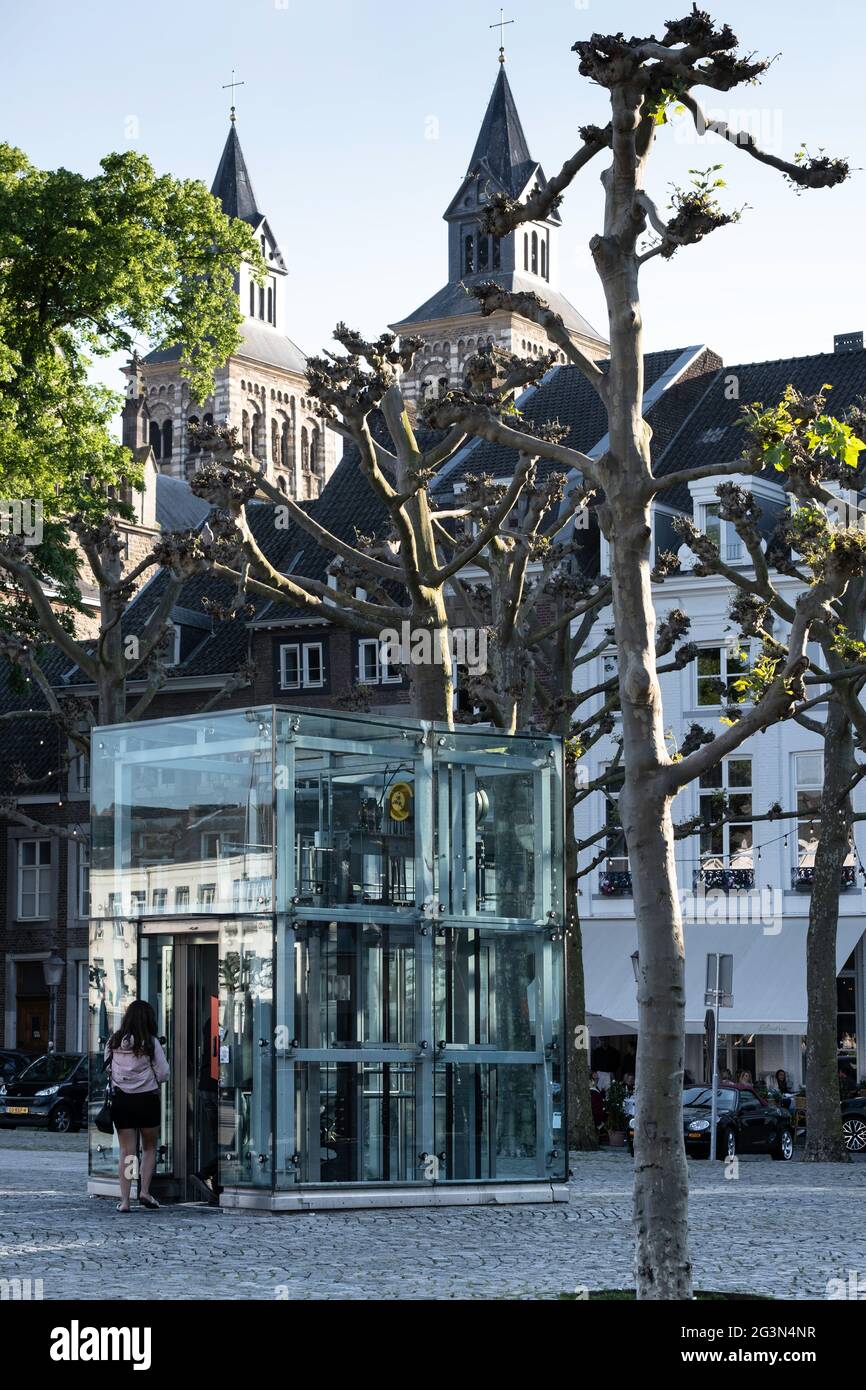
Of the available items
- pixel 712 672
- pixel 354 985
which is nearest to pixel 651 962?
pixel 354 985

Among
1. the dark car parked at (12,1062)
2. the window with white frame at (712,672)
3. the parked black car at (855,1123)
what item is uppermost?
the window with white frame at (712,672)

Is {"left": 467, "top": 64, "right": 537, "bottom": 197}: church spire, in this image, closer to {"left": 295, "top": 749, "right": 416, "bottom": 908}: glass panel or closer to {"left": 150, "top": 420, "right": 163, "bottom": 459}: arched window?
{"left": 150, "top": 420, "right": 163, "bottom": 459}: arched window

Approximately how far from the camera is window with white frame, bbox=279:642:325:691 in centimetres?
6041

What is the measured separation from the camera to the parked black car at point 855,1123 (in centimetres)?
4100

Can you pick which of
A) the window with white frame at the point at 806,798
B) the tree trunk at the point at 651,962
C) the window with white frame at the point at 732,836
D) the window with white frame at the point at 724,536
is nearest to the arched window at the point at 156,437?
the window with white frame at the point at 724,536

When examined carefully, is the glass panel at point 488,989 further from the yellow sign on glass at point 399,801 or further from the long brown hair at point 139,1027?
the long brown hair at point 139,1027

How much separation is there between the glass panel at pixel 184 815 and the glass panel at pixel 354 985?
30.2 inches

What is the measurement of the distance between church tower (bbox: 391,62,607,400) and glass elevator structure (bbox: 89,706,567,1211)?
9965 cm

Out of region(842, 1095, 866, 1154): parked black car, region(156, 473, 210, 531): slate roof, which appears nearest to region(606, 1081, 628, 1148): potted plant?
region(842, 1095, 866, 1154): parked black car

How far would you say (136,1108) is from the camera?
19.2 m

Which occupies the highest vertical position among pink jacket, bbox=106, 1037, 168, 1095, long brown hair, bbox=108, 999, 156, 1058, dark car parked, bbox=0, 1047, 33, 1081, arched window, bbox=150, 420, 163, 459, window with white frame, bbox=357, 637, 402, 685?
arched window, bbox=150, 420, 163, 459
